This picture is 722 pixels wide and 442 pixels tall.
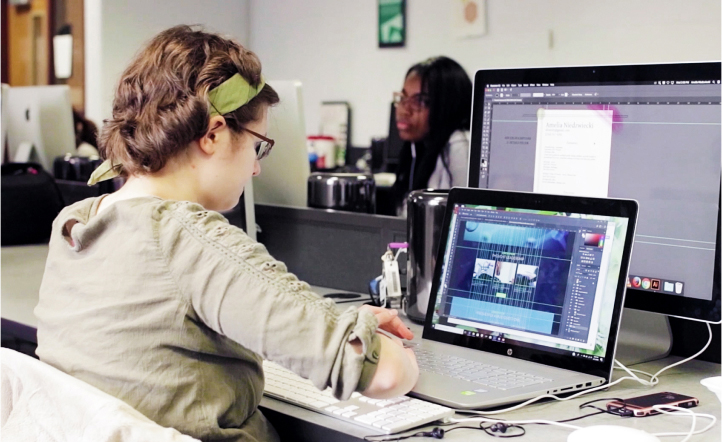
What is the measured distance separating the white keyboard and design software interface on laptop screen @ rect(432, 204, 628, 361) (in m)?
0.25

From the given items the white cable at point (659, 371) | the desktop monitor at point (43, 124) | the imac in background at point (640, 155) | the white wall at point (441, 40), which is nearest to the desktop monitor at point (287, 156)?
the imac in background at point (640, 155)

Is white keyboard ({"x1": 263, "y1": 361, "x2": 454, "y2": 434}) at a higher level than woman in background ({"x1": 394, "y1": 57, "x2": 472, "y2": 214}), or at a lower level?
lower

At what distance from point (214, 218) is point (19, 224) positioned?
1.72m

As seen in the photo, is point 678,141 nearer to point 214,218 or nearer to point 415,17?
point 214,218

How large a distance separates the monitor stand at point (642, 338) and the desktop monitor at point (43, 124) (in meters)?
2.18

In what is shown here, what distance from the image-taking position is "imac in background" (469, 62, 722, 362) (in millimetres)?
1150

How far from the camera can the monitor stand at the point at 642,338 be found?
1250mm

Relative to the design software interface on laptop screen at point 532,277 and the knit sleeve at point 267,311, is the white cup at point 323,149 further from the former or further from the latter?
the knit sleeve at point 267,311

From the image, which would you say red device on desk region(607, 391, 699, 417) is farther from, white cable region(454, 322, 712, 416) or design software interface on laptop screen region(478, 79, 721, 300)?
design software interface on laptop screen region(478, 79, 721, 300)

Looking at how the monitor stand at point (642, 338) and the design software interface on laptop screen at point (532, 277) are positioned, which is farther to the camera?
the monitor stand at point (642, 338)

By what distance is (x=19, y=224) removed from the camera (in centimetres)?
236

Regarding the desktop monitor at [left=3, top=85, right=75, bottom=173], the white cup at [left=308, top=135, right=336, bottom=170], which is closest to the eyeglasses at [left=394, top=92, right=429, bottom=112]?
the desktop monitor at [left=3, top=85, right=75, bottom=173]

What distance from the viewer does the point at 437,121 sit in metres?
3.08

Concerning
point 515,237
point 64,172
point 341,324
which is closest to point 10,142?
point 64,172
